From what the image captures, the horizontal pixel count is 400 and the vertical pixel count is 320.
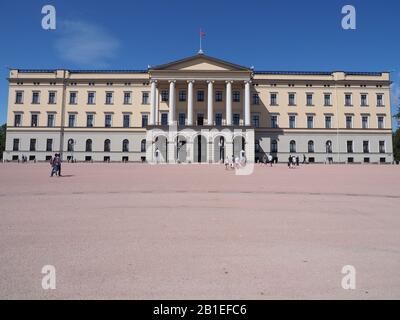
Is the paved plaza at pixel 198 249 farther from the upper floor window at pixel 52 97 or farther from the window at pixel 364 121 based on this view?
the window at pixel 364 121

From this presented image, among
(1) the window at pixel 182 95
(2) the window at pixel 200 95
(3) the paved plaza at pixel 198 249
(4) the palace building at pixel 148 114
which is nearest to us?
(3) the paved plaza at pixel 198 249

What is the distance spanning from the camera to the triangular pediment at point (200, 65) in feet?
179

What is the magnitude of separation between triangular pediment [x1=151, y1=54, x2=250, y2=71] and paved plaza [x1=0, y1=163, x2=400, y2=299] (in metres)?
47.2

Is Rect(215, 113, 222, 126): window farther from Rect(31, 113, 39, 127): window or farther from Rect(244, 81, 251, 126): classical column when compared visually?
Rect(31, 113, 39, 127): window

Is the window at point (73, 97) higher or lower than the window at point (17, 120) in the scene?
higher

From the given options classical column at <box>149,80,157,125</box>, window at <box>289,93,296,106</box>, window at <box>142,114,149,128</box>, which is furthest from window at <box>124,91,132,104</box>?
window at <box>289,93,296,106</box>

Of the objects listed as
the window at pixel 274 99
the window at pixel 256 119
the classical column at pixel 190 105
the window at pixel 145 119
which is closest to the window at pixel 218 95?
the classical column at pixel 190 105

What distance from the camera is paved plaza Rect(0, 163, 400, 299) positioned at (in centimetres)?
410

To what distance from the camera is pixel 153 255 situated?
539 cm

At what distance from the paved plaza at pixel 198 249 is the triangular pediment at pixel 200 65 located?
4724 centimetres

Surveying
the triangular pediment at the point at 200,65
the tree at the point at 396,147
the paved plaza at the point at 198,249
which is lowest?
the paved plaza at the point at 198,249

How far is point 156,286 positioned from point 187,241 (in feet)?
7.17
